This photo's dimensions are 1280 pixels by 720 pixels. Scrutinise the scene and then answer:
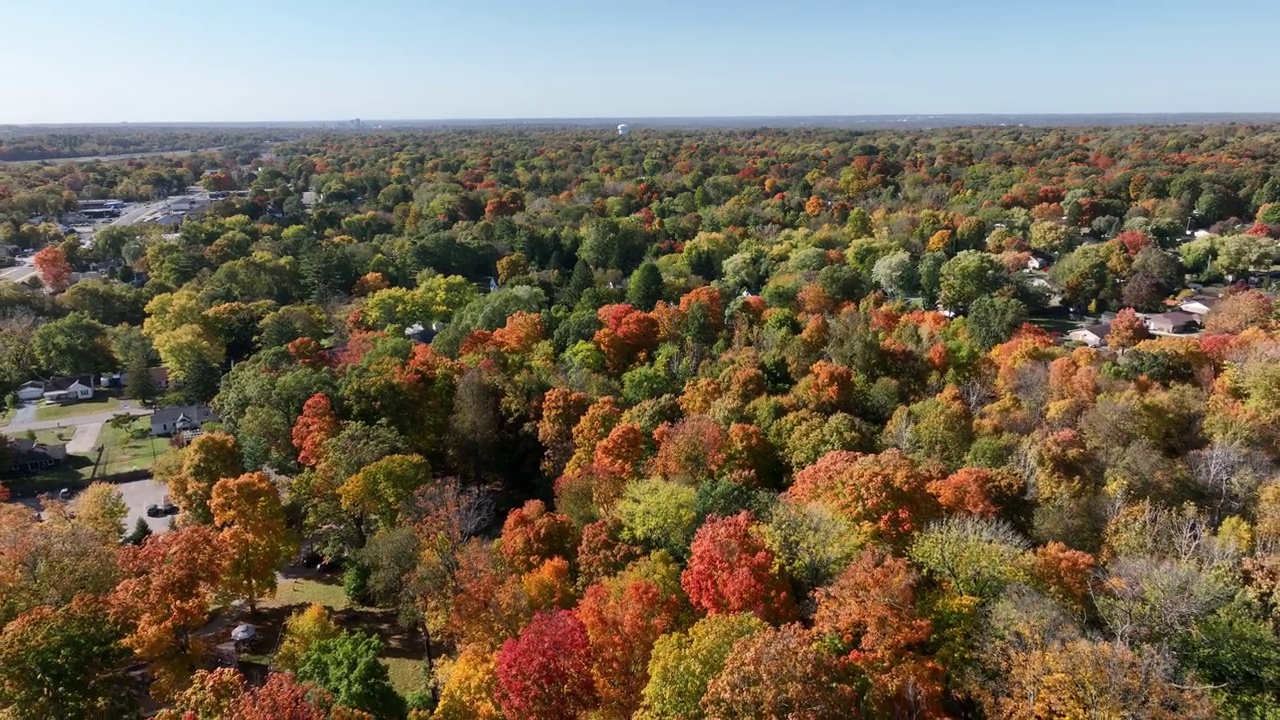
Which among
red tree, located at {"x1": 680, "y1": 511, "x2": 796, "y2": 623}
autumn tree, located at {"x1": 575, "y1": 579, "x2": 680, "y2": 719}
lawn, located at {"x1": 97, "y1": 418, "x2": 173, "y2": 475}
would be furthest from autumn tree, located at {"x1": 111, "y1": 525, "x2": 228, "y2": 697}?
lawn, located at {"x1": 97, "y1": 418, "x2": 173, "y2": 475}

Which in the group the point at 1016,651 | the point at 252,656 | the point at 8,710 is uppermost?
the point at 1016,651

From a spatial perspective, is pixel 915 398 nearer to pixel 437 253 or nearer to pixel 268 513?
pixel 268 513

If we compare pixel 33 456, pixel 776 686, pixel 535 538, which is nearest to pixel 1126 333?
pixel 535 538

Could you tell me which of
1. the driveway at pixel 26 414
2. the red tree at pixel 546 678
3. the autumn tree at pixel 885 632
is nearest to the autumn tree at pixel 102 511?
the red tree at pixel 546 678

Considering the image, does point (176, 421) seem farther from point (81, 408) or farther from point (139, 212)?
point (139, 212)

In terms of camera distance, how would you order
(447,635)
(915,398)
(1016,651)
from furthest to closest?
(915,398) < (447,635) < (1016,651)

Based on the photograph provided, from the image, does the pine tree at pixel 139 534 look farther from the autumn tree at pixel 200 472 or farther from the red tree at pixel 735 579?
the red tree at pixel 735 579

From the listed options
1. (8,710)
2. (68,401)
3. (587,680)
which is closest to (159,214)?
(68,401)

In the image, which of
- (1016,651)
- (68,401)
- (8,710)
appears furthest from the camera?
(68,401)

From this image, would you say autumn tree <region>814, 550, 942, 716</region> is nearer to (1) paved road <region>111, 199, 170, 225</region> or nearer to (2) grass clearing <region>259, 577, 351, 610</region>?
(2) grass clearing <region>259, 577, 351, 610</region>
